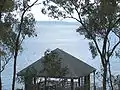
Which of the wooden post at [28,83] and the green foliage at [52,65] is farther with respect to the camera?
the wooden post at [28,83]

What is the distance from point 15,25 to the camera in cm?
1991

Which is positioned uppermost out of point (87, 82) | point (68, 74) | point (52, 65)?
point (52, 65)

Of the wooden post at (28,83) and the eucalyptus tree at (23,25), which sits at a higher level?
the eucalyptus tree at (23,25)

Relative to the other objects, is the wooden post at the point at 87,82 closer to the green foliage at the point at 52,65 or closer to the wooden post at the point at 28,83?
the green foliage at the point at 52,65

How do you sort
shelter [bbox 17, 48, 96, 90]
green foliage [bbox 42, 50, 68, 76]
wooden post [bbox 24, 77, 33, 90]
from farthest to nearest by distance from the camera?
wooden post [bbox 24, 77, 33, 90] → shelter [bbox 17, 48, 96, 90] → green foliage [bbox 42, 50, 68, 76]

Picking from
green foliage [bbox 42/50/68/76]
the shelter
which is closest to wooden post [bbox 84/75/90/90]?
the shelter

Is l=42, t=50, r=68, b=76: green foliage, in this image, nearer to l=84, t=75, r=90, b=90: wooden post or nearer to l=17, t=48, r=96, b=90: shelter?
l=17, t=48, r=96, b=90: shelter

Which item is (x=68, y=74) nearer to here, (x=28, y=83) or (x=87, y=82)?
(x=28, y=83)

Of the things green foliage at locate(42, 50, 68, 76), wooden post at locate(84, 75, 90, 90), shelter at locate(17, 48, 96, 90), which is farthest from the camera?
wooden post at locate(84, 75, 90, 90)

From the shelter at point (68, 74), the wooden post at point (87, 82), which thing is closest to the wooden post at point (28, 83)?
the shelter at point (68, 74)

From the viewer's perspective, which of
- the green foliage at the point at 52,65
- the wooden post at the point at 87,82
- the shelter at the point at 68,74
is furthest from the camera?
the wooden post at the point at 87,82

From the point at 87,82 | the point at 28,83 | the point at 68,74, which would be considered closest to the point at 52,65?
the point at 68,74

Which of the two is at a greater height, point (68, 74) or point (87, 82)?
point (68, 74)

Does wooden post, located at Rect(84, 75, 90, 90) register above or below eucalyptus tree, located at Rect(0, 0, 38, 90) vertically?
below
